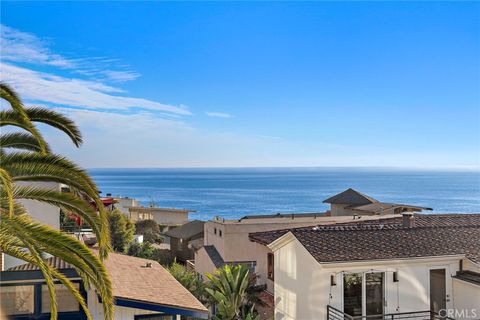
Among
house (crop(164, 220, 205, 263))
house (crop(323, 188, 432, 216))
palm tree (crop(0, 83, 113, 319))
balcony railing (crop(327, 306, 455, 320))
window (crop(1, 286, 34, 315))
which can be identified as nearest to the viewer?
palm tree (crop(0, 83, 113, 319))

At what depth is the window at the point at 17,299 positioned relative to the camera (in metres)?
10.8

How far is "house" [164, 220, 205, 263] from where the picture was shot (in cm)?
4141

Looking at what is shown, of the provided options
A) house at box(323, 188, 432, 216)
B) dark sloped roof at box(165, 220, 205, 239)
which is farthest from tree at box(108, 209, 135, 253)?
house at box(323, 188, 432, 216)

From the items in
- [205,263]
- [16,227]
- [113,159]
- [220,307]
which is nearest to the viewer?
[16,227]

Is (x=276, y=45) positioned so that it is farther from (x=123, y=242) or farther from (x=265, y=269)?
(x=123, y=242)

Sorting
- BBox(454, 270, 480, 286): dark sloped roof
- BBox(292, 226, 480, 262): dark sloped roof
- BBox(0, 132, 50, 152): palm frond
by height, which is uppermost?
BBox(0, 132, 50, 152): palm frond

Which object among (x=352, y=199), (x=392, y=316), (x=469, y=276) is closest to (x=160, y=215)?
(x=352, y=199)

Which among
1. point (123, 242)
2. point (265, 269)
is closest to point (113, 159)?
point (123, 242)

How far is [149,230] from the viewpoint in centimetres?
5453

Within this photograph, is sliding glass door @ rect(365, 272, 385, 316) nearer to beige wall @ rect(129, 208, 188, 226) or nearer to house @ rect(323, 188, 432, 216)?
house @ rect(323, 188, 432, 216)

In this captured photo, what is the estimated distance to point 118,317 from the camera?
1109cm

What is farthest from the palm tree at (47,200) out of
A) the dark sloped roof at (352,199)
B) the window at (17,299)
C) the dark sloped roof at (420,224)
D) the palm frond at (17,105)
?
the dark sloped roof at (352,199)

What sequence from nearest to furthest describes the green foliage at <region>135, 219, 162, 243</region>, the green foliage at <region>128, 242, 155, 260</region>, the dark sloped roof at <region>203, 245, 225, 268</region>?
the dark sloped roof at <region>203, 245, 225, 268</region>
the green foliage at <region>128, 242, 155, 260</region>
the green foliage at <region>135, 219, 162, 243</region>

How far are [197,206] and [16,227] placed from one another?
14080 cm
